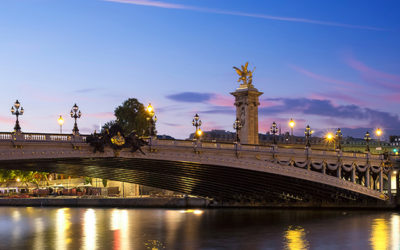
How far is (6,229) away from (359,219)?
91.2 feet

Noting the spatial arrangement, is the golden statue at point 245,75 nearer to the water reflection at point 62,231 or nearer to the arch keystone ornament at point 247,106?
the arch keystone ornament at point 247,106

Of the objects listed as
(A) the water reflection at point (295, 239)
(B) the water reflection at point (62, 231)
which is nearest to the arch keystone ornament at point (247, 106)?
(B) the water reflection at point (62, 231)

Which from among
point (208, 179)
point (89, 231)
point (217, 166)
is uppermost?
point (217, 166)

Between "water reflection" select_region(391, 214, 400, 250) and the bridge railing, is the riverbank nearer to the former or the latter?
"water reflection" select_region(391, 214, 400, 250)

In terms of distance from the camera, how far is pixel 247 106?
7588cm

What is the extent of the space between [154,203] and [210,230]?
96.0 ft

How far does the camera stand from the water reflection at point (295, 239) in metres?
37.3

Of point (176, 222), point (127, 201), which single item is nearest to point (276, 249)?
point (176, 222)

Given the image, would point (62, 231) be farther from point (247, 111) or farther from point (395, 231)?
point (247, 111)

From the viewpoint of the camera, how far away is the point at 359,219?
52125 mm

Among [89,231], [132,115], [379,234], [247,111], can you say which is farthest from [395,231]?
[132,115]

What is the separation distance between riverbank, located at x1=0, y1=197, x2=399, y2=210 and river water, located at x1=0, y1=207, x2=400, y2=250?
3552 mm

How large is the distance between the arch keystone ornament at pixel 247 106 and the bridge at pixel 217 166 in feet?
28.7

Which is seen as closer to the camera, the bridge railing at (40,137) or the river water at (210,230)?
the river water at (210,230)
